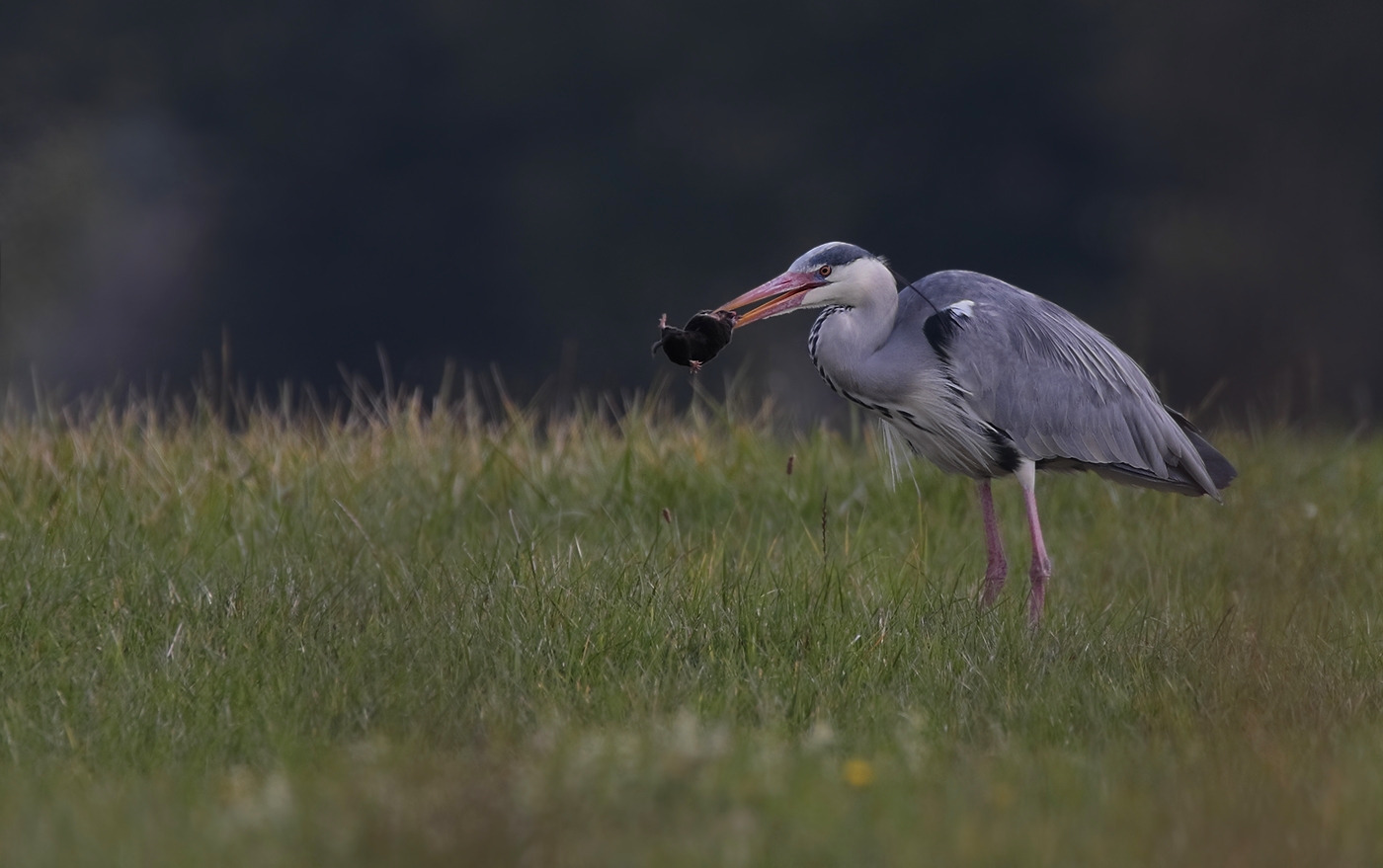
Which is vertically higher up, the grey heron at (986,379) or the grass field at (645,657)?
the grey heron at (986,379)

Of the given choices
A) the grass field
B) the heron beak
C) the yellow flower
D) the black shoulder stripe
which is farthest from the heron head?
the yellow flower

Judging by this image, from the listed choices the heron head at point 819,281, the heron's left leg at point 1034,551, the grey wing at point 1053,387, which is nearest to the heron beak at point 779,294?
the heron head at point 819,281

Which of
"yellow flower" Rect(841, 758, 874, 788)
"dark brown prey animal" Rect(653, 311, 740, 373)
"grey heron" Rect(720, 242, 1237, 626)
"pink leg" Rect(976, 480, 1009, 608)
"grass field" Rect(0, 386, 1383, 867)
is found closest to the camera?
"grass field" Rect(0, 386, 1383, 867)

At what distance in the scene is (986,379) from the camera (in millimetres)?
5633

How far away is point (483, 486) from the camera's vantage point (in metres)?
6.90

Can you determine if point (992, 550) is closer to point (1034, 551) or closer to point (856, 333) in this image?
point (1034, 551)

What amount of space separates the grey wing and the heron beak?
49cm

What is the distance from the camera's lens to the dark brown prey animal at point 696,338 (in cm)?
530

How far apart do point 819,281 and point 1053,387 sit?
1104 millimetres

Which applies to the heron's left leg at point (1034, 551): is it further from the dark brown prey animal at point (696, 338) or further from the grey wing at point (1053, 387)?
the dark brown prey animal at point (696, 338)

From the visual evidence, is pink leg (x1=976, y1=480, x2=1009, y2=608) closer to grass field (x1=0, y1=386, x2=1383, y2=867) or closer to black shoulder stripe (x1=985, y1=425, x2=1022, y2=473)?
grass field (x1=0, y1=386, x2=1383, y2=867)

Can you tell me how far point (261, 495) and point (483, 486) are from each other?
103 cm

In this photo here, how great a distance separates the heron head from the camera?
215 inches

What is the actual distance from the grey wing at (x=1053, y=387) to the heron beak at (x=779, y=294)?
493 millimetres
